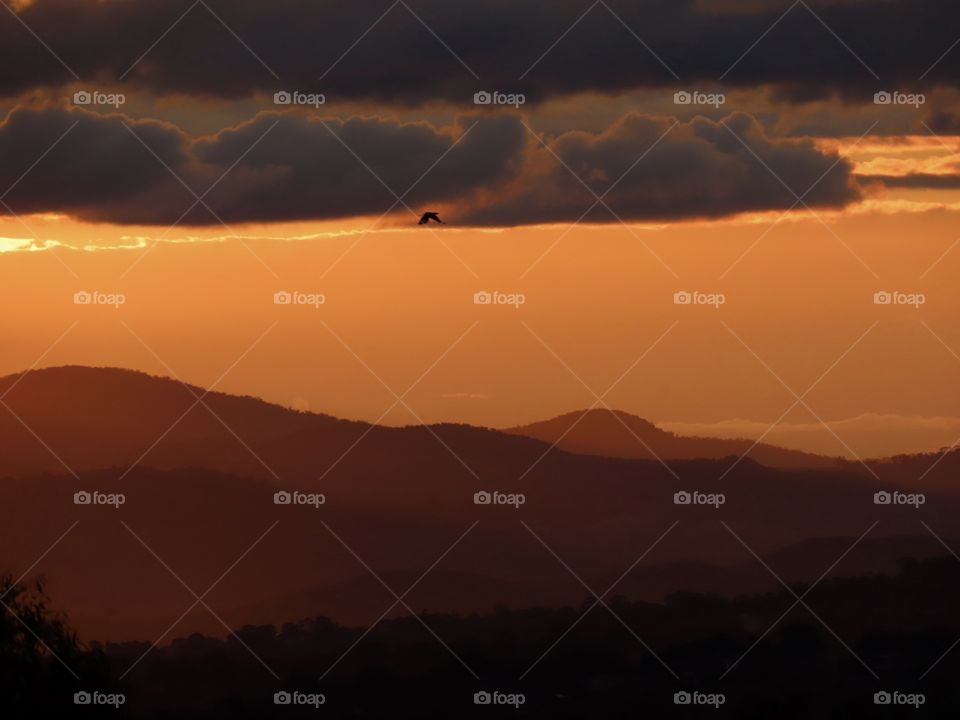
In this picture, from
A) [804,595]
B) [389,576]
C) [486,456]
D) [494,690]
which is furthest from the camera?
[389,576]

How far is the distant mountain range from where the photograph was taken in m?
65.1

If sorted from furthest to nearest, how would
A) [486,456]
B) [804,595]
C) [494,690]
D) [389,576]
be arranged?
[389,576] < [804,595] < [486,456] < [494,690]

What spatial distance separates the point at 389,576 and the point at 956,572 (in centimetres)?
2361

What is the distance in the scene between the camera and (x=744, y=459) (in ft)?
209

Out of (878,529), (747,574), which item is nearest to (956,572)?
(878,529)

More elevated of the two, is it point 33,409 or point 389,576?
point 33,409

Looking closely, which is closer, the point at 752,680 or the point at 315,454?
the point at 752,680

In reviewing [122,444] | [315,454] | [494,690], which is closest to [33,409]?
[122,444]

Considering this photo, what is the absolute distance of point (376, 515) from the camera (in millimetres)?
72750

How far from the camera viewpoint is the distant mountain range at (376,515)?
6506 centimetres

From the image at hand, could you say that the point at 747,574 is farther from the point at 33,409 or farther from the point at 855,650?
the point at 33,409

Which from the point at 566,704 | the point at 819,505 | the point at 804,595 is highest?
the point at 819,505

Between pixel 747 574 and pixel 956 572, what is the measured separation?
8494 mm

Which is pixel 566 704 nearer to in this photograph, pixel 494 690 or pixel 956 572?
pixel 494 690
